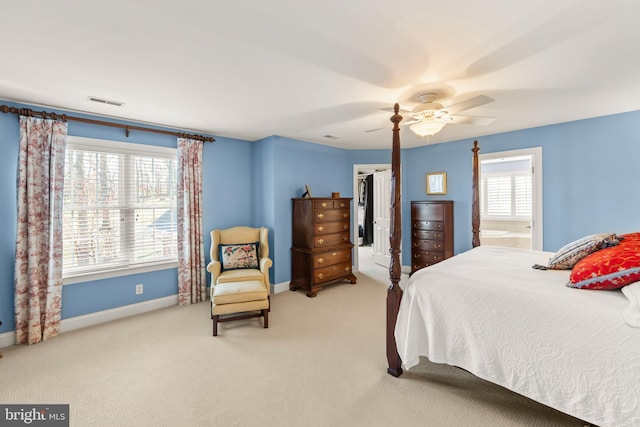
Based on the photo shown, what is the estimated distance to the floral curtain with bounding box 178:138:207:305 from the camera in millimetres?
3691

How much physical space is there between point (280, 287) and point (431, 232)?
8.50 ft

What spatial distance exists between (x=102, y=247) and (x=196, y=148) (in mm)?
1622

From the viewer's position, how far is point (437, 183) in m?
4.84

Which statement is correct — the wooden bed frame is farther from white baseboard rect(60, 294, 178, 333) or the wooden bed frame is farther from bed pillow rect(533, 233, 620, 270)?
white baseboard rect(60, 294, 178, 333)

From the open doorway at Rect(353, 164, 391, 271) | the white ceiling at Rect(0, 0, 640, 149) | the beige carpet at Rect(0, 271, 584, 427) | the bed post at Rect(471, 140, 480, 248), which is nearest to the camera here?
the white ceiling at Rect(0, 0, 640, 149)

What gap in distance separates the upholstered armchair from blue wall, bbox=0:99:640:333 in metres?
0.38

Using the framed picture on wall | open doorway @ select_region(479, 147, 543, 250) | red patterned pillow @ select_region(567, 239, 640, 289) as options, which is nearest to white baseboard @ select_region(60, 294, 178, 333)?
red patterned pillow @ select_region(567, 239, 640, 289)

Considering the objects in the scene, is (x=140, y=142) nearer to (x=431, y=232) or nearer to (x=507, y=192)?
(x=431, y=232)

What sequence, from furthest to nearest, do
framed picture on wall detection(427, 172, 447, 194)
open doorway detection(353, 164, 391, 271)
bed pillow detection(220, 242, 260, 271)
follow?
open doorway detection(353, 164, 391, 271), framed picture on wall detection(427, 172, 447, 194), bed pillow detection(220, 242, 260, 271)

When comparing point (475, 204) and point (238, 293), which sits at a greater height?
point (475, 204)

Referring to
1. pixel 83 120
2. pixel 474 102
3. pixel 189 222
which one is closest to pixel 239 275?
pixel 189 222

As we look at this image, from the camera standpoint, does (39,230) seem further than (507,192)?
No

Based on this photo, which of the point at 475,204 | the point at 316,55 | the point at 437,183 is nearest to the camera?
the point at 316,55

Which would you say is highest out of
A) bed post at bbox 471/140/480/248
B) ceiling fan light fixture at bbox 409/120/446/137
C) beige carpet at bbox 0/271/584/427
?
ceiling fan light fixture at bbox 409/120/446/137
